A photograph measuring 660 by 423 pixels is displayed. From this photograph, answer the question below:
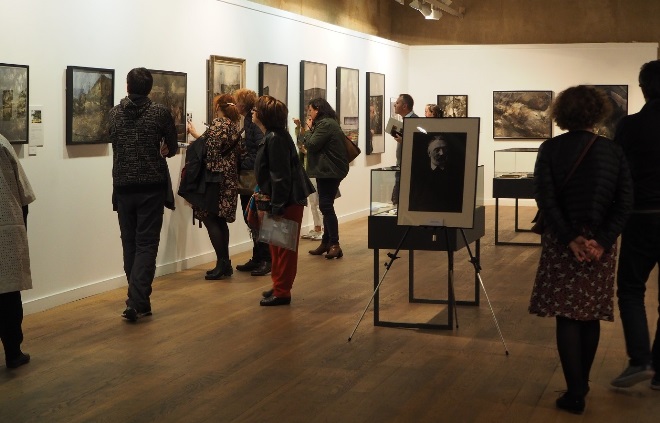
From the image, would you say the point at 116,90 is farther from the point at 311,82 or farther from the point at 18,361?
the point at 311,82

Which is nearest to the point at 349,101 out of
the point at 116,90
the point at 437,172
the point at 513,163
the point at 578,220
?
the point at 513,163

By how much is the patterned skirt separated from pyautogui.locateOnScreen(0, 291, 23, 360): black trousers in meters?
3.19

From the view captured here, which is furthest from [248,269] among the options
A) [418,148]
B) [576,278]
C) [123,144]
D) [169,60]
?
[576,278]

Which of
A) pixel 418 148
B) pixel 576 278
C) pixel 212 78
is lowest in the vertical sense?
pixel 576 278

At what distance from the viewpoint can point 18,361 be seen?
6477mm

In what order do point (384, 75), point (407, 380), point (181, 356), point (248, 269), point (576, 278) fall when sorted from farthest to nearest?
point (384, 75) < point (248, 269) < point (181, 356) < point (407, 380) < point (576, 278)

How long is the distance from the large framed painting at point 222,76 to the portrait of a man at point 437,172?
15.4ft

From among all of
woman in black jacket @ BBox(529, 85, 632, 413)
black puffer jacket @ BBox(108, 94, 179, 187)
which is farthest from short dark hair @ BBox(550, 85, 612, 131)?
black puffer jacket @ BBox(108, 94, 179, 187)

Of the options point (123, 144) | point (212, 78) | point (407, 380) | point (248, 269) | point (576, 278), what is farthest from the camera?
point (212, 78)

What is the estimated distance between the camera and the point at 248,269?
10.5 m

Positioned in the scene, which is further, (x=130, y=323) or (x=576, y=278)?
(x=130, y=323)

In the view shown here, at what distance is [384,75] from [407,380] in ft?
42.5

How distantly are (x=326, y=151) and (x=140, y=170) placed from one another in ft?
12.5

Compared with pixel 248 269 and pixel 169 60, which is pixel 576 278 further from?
pixel 169 60
